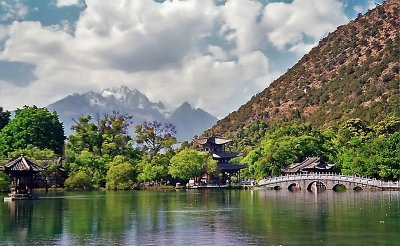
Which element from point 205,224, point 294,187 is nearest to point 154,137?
point 294,187

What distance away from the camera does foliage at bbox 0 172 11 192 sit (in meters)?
71.7

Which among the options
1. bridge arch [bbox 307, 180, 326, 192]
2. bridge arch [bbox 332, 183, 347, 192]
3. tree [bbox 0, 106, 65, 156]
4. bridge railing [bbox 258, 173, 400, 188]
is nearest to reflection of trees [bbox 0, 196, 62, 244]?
bridge railing [bbox 258, 173, 400, 188]

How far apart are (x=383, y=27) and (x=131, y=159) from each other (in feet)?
287

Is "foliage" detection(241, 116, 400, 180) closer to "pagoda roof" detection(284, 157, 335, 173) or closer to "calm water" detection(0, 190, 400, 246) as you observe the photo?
"pagoda roof" detection(284, 157, 335, 173)

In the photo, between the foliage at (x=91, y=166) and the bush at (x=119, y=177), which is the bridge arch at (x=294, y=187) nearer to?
the bush at (x=119, y=177)

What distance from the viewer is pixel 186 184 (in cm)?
8744

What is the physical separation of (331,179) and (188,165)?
70.0ft

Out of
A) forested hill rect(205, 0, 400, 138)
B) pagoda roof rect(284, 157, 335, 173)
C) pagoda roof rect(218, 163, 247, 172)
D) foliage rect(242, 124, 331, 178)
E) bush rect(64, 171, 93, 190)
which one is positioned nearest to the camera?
pagoda roof rect(284, 157, 335, 173)

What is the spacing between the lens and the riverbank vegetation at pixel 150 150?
7575 centimetres

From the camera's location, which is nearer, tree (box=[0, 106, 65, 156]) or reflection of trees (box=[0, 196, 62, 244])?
reflection of trees (box=[0, 196, 62, 244])

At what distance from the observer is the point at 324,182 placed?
70688mm

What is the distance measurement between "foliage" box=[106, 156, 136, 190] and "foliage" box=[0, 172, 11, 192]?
13.2 m

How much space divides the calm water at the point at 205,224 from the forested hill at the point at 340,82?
2731 inches

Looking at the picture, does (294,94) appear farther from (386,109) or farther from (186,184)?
(186,184)
